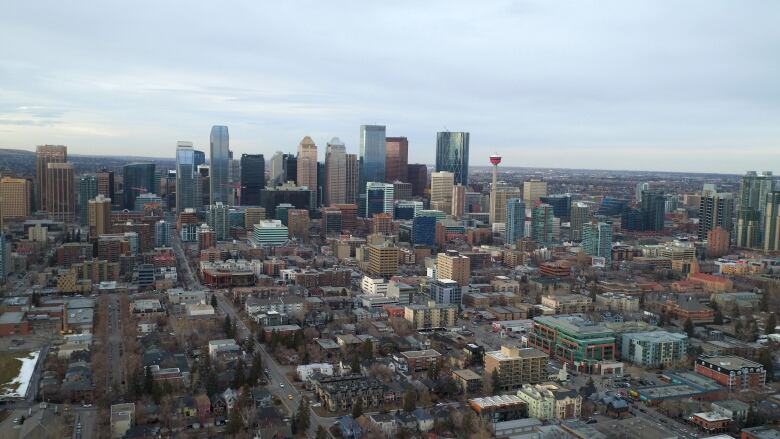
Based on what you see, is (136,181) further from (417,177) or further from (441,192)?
(417,177)

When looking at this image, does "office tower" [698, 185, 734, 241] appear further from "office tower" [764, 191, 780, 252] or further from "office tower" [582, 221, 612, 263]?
"office tower" [582, 221, 612, 263]

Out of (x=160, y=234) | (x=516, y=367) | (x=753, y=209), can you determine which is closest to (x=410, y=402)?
(x=516, y=367)

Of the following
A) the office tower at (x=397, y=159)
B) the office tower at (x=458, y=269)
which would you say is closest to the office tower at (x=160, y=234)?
the office tower at (x=458, y=269)

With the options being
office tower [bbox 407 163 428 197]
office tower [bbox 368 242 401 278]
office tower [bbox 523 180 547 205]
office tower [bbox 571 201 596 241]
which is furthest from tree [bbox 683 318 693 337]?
office tower [bbox 407 163 428 197]

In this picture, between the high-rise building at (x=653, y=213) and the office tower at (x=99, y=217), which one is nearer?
the office tower at (x=99, y=217)

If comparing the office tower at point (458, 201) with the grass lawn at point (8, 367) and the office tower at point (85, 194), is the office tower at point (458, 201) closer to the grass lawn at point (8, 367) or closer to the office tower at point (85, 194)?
the office tower at point (85, 194)

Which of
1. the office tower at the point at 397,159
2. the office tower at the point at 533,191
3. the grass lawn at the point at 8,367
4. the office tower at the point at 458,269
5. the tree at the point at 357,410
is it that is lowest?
the grass lawn at the point at 8,367

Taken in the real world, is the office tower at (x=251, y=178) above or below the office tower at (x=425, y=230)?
above
